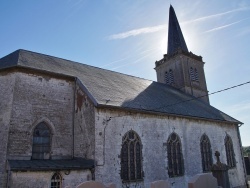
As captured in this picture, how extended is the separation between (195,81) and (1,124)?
19341 mm

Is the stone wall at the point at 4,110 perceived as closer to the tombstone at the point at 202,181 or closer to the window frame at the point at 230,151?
the tombstone at the point at 202,181

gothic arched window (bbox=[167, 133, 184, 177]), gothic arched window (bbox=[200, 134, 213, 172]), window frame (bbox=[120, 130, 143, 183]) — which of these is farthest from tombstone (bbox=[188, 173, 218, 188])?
gothic arched window (bbox=[200, 134, 213, 172])

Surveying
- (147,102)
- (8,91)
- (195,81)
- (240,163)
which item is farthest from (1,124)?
(195,81)

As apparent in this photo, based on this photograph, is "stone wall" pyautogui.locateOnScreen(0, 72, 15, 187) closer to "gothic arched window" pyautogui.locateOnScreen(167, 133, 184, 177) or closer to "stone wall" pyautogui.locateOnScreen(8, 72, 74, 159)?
"stone wall" pyautogui.locateOnScreen(8, 72, 74, 159)

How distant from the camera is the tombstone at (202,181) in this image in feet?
20.0

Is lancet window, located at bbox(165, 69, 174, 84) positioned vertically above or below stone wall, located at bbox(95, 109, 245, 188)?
above

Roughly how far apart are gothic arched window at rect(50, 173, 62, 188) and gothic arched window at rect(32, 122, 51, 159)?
1.85 meters

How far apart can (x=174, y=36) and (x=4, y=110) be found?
20.9 m

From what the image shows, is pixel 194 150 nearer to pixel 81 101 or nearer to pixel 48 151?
pixel 81 101

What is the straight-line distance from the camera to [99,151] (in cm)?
1109

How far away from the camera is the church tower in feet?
78.3

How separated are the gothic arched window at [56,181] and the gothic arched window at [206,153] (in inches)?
405

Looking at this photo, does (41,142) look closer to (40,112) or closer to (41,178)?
(40,112)

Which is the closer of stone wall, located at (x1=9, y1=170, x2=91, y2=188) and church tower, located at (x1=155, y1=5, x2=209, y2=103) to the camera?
stone wall, located at (x1=9, y1=170, x2=91, y2=188)
